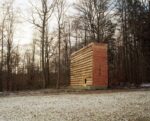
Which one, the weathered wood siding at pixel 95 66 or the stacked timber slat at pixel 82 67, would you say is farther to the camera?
the stacked timber slat at pixel 82 67

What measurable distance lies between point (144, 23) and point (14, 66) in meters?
19.4

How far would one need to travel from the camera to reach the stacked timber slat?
24047 mm

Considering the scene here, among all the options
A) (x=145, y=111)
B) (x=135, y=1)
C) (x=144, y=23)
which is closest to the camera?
(x=145, y=111)

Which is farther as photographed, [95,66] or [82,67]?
[82,67]

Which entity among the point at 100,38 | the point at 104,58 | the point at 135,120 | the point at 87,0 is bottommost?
the point at 135,120

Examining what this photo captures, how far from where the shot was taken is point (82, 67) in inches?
1047

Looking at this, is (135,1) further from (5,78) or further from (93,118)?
(93,118)

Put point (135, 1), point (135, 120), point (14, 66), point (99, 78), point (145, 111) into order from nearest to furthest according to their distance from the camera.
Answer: point (135, 120) < point (145, 111) < point (99, 78) < point (135, 1) < point (14, 66)

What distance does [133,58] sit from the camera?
3906 centimetres

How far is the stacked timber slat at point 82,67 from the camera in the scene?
2405 centimetres

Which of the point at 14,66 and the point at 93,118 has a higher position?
the point at 14,66

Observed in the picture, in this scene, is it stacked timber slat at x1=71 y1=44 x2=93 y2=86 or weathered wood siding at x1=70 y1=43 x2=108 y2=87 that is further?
stacked timber slat at x1=71 y1=44 x2=93 y2=86

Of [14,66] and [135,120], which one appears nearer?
[135,120]

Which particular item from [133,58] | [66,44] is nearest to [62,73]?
[66,44]
